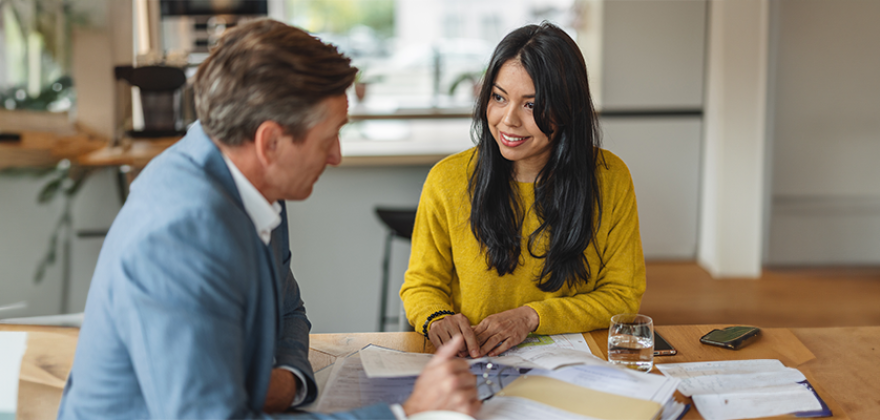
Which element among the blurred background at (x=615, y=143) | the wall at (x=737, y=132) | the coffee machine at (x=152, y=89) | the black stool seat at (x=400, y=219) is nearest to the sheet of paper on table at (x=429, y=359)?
the black stool seat at (x=400, y=219)

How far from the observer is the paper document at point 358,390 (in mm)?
1005

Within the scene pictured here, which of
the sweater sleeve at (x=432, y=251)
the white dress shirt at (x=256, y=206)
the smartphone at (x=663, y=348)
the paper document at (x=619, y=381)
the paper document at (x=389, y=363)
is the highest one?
the white dress shirt at (x=256, y=206)

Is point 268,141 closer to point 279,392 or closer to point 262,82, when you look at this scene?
point 262,82

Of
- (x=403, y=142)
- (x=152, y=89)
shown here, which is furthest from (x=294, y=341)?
(x=403, y=142)

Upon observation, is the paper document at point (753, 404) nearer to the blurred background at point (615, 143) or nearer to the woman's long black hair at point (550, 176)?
the woman's long black hair at point (550, 176)

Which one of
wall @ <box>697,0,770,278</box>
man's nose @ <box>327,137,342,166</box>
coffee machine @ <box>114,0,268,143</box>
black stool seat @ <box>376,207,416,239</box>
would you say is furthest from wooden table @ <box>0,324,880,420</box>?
wall @ <box>697,0,770,278</box>

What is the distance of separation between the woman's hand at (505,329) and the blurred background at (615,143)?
1.64 meters

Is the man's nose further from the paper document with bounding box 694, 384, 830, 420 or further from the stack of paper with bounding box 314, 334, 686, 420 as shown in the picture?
the paper document with bounding box 694, 384, 830, 420

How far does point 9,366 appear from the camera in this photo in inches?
58.0

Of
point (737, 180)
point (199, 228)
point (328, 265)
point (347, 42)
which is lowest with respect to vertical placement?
point (328, 265)

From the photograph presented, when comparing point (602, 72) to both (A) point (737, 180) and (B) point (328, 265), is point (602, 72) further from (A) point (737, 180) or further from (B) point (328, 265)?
(B) point (328, 265)

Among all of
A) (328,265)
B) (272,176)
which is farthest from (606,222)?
(328,265)

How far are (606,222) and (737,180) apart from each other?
2.75 metres

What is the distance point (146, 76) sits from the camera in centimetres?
264
